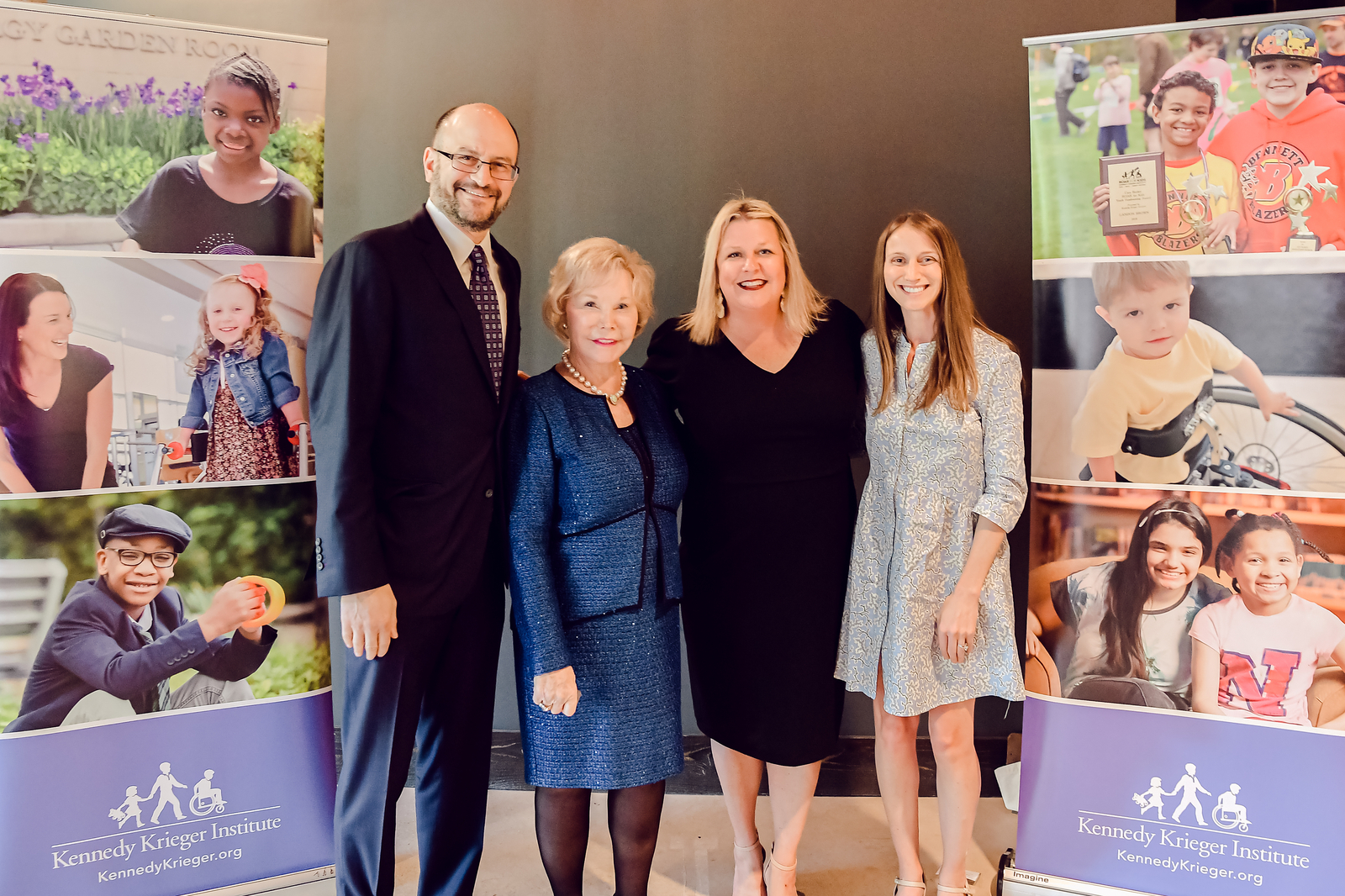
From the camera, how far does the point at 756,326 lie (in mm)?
2162

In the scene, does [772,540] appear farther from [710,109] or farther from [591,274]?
[710,109]

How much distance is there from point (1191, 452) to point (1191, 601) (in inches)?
16.1

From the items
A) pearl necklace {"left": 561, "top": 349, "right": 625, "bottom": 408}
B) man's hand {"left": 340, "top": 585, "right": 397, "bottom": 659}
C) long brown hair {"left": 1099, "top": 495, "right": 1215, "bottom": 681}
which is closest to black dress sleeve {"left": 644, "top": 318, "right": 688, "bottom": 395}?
pearl necklace {"left": 561, "top": 349, "right": 625, "bottom": 408}

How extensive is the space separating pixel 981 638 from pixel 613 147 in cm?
198

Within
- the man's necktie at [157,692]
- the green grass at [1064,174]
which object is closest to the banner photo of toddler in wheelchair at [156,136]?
the man's necktie at [157,692]

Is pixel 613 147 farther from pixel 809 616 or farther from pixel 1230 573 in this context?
pixel 1230 573

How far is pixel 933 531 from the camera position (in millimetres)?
2004

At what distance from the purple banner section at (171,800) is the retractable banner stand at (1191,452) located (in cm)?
210

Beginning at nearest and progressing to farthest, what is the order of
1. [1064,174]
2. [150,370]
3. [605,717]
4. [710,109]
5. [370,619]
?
[370,619], [605,717], [150,370], [1064,174], [710,109]

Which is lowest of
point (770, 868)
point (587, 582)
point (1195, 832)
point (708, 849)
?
point (708, 849)

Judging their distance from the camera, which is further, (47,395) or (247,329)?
(247,329)

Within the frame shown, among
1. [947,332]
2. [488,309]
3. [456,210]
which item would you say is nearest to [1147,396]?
[947,332]

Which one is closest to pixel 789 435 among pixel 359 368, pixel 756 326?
pixel 756 326

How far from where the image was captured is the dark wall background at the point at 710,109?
270 centimetres
